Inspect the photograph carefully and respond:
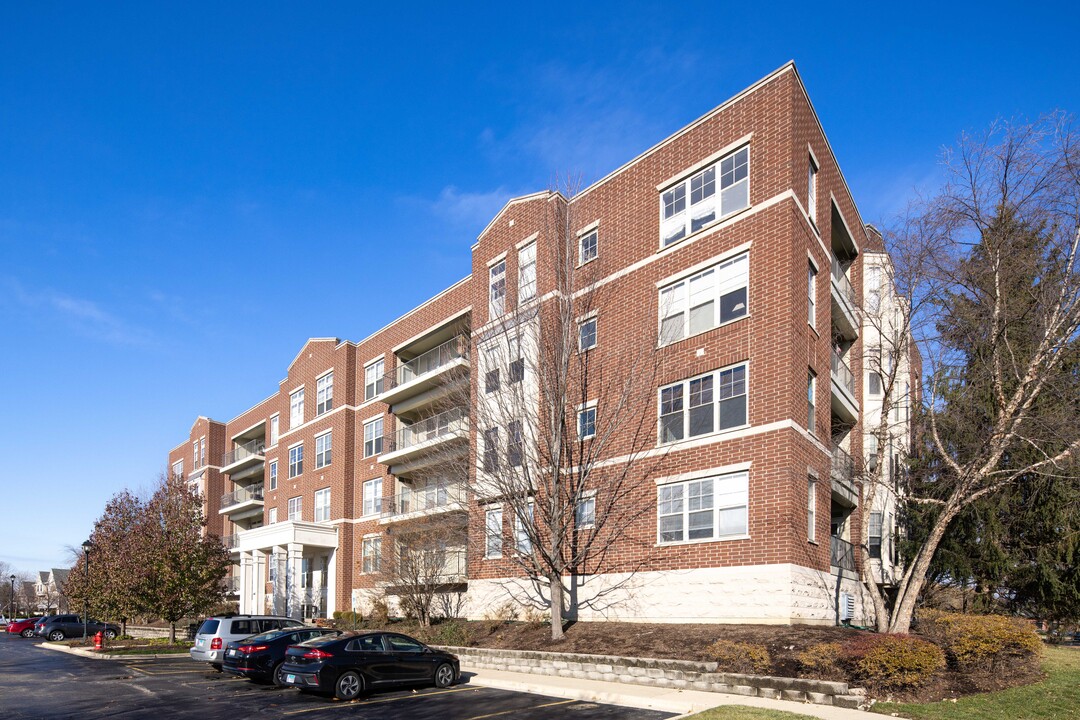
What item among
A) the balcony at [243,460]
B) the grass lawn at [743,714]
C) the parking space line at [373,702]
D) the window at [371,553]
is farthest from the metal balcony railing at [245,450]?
the grass lawn at [743,714]

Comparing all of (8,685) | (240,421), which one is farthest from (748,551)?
(240,421)

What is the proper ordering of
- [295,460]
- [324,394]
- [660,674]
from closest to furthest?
[660,674] → [324,394] → [295,460]

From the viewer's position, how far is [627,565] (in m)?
24.5

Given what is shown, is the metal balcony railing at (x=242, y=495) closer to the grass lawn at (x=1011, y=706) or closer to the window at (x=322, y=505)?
the window at (x=322, y=505)

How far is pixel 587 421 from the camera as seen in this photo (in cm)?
2673

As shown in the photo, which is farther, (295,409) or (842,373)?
(295,409)

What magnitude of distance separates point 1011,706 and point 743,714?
4926 millimetres

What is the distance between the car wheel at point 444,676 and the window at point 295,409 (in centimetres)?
3193

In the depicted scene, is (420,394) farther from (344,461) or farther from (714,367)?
(714,367)

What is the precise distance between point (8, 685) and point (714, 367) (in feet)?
66.6

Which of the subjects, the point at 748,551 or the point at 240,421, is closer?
the point at 748,551

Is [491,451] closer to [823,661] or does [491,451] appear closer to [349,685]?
[349,685]

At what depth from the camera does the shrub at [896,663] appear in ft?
51.0

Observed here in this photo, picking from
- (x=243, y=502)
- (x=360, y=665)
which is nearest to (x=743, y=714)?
(x=360, y=665)
